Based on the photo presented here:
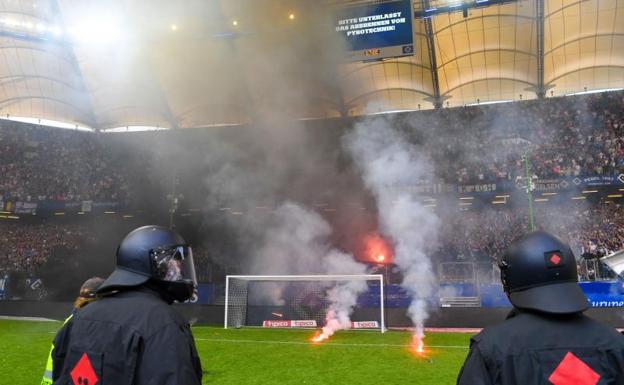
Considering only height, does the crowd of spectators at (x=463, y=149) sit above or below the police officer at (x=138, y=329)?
above

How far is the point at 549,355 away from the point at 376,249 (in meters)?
16.2

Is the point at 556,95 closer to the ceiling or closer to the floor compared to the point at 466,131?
closer to the ceiling

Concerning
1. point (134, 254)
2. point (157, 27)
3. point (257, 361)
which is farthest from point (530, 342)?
point (157, 27)

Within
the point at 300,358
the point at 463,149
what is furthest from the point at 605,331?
the point at 463,149

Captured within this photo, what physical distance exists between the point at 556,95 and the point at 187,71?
15619mm

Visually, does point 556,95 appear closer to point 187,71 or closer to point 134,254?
point 187,71

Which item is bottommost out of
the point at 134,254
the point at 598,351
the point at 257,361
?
the point at 257,361

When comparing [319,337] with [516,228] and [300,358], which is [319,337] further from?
[516,228]

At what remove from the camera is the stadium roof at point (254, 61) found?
1255 centimetres

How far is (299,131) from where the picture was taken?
1795 cm

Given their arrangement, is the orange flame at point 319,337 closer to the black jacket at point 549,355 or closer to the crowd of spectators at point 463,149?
the black jacket at point 549,355

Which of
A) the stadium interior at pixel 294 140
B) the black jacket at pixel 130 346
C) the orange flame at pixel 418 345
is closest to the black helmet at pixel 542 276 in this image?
the black jacket at pixel 130 346

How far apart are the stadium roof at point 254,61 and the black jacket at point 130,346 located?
10635 millimetres

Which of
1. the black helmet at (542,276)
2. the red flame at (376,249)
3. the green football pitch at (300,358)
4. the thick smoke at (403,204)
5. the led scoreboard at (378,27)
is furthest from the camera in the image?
the red flame at (376,249)
